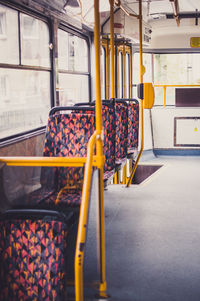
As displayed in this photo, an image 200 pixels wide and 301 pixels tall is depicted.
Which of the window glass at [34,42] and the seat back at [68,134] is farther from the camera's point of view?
the window glass at [34,42]

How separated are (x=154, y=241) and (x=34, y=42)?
7.19 ft

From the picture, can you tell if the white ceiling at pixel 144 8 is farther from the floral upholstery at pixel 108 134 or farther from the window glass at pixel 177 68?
the floral upholstery at pixel 108 134

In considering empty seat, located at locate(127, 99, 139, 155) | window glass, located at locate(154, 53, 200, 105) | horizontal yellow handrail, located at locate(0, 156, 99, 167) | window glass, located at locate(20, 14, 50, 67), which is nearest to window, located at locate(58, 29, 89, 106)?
window glass, located at locate(20, 14, 50, 67)

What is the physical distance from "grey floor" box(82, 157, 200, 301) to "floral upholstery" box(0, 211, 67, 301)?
24.2 inches

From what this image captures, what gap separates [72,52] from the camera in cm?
542

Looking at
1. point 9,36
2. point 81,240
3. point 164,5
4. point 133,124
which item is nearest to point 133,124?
point 133,124

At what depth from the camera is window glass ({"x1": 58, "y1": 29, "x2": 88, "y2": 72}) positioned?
477 cm

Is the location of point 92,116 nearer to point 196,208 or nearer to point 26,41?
point 26,41

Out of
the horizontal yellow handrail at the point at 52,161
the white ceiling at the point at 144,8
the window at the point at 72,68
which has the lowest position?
the horizontal yellow handrail at the point at 52,161

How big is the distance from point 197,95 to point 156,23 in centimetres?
171

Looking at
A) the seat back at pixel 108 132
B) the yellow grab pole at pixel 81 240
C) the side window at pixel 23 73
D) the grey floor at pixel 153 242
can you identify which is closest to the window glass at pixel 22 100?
the side window at pixel 23 73

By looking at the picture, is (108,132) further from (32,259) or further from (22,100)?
(32,259)

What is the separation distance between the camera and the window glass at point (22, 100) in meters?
3.25

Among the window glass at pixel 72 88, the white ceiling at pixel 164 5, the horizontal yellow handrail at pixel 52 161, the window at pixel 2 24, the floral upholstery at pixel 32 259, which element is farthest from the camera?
the white ceiling at pixel 164 5
